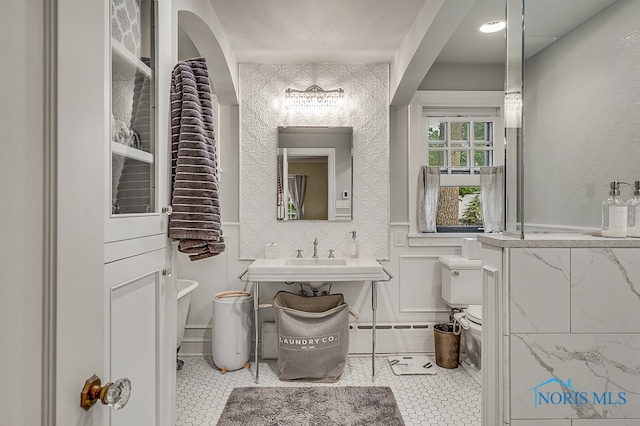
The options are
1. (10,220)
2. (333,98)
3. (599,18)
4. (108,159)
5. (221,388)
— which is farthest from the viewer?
(333,98)

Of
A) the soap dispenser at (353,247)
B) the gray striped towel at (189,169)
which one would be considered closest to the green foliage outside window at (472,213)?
the soap dispenser at (353,247)

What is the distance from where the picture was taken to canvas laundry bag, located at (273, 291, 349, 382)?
2631 mm

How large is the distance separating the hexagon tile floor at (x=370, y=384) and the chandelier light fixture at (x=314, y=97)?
2074 millimetres

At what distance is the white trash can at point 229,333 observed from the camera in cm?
285

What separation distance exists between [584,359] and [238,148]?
270cm

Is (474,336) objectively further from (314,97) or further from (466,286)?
(314,97)

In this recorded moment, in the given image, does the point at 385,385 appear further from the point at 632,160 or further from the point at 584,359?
the point at 632,160

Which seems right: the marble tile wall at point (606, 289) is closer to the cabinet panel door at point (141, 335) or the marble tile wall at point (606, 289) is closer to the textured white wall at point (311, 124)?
the cabinet panel door at point (141, 335)

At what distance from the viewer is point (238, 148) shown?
10.6ft

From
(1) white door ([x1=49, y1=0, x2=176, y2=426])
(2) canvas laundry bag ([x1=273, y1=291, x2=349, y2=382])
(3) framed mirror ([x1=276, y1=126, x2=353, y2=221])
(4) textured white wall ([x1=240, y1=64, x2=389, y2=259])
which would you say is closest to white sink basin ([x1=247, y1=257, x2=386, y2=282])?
(2) canvas laundry bag ([x1=273, y1=291, x2=349, y2=382])

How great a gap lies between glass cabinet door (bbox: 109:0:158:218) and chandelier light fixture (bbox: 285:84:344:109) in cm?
182

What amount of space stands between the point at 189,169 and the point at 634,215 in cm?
161

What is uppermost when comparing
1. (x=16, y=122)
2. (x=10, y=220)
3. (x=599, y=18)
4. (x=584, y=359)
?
(x=599, y=18)

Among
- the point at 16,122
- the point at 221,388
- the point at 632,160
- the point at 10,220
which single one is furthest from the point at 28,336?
the point at 221,388
